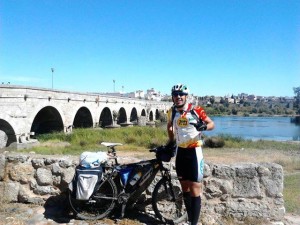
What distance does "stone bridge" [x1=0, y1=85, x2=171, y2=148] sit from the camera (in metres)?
16.9

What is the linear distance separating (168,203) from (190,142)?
927 mm

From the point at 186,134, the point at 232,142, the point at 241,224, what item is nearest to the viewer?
the point at 186,134

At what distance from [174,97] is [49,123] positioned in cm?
2310

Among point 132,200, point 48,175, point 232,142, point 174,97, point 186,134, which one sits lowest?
point 232,142

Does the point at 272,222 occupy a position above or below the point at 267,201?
below

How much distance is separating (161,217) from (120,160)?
908 mm

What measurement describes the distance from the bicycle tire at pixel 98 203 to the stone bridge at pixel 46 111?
1398cm

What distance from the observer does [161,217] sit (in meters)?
3.38

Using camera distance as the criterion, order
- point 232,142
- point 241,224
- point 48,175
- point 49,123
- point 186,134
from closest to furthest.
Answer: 1. point 186,134
2. point 241,224
3. point 48,175
4. point 232,142
5. point 49,123

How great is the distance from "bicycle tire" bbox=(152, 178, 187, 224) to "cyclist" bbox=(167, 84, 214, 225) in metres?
0.34

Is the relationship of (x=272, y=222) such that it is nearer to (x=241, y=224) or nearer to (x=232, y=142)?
(x=241, y=224)

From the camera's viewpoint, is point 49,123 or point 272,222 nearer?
point 272,222

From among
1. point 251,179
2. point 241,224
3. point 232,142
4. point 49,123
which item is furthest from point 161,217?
point 49,123

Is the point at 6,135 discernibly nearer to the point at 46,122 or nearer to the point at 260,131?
the point at 46,122
